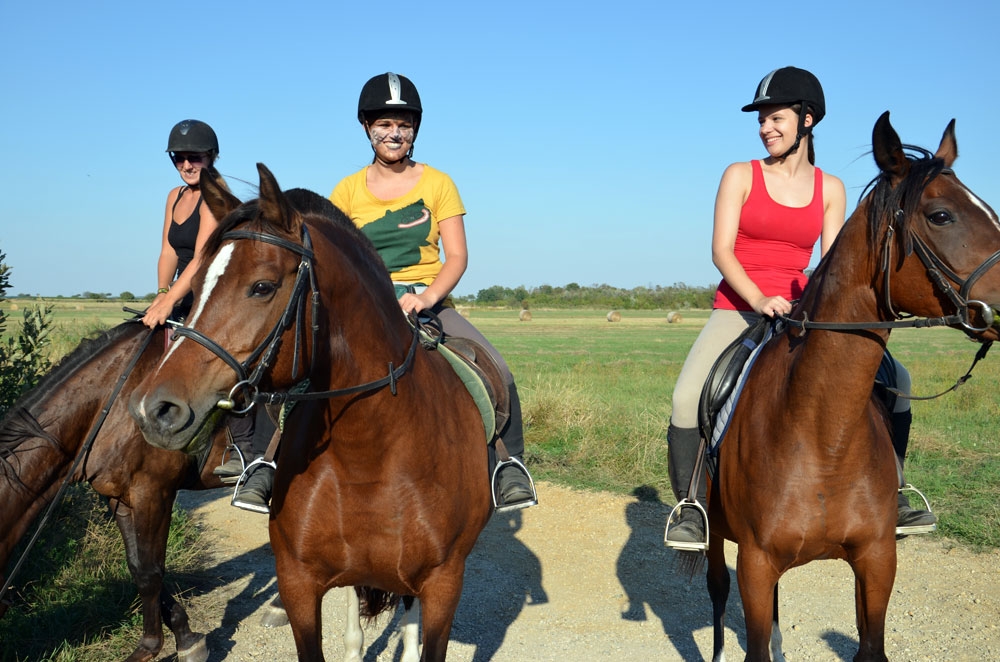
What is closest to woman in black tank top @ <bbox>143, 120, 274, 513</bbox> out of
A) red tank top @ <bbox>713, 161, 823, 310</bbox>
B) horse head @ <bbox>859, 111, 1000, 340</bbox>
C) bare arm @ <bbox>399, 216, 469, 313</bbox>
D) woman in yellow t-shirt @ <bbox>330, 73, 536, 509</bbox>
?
woman in yellow t-shirt @ <bbox>330, 73, 536, 509</bbox>

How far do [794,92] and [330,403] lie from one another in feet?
10.00

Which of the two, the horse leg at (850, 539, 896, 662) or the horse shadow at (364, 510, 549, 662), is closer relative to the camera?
the horse leg at (850, 539, 896, 662)

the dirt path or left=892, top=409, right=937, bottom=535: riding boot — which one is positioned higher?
left=892, top=409, right=937, bottom=535: riding boot

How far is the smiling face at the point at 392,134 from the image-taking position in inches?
181

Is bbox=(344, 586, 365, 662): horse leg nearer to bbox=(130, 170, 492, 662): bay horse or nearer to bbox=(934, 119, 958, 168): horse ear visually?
bbox=(130, 170, 492, 662): bay horse

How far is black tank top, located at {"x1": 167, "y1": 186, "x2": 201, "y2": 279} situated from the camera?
5.61 meters

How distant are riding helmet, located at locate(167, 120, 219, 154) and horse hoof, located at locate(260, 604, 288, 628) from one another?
11.4 feet

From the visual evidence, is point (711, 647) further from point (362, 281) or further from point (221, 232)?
point (221, 232)

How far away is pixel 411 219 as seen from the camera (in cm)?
465

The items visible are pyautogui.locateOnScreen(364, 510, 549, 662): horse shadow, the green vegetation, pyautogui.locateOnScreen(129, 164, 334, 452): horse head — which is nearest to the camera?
pyautogui.locateOnScreen(129, 164, 334, 452): horse head

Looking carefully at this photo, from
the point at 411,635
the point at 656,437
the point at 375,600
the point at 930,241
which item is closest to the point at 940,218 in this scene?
the point at 930,241

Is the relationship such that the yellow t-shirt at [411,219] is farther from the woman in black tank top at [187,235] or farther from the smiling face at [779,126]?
the smiling face at [779,126]

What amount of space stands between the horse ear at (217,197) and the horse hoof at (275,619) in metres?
3.88

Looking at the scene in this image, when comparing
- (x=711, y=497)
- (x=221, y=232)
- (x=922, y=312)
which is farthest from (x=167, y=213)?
(x=922, y=312)
